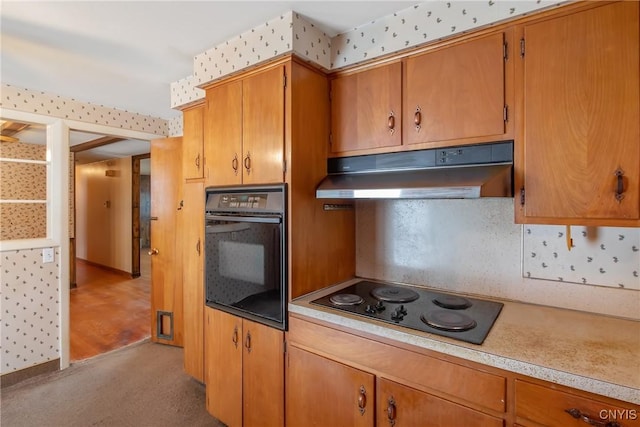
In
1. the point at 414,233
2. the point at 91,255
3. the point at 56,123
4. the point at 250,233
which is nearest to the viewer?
the point at 250,233

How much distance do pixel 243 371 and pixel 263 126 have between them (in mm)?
1415

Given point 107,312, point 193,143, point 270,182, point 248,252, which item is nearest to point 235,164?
point 270,182

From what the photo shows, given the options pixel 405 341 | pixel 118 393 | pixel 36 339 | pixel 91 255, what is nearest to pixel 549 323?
pixel 405 341

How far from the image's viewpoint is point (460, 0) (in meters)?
1.46

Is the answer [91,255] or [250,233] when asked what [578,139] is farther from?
[91,255]

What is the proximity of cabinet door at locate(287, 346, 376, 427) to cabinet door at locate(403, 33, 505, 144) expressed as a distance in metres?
1.20

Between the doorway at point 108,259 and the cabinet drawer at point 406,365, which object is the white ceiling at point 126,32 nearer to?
the cabinet drawer at point 406,365

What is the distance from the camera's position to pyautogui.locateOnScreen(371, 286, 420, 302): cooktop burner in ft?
5.51

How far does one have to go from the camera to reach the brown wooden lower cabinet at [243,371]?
1.71 meters

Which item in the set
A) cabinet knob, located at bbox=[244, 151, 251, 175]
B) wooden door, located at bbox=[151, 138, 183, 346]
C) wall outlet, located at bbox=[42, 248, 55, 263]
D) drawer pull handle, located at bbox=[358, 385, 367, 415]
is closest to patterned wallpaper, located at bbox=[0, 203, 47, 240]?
wall outlet, located at bbox=[42, 248, 55, 263]

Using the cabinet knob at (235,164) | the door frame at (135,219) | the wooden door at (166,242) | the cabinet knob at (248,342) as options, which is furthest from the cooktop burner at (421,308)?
the door frame at (135,219)

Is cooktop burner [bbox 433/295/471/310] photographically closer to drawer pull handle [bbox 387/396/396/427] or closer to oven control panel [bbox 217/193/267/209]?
drawer pull handle [bbox 387/396/396/427]

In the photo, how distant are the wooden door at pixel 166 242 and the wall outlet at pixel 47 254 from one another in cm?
78

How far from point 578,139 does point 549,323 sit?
79cm
